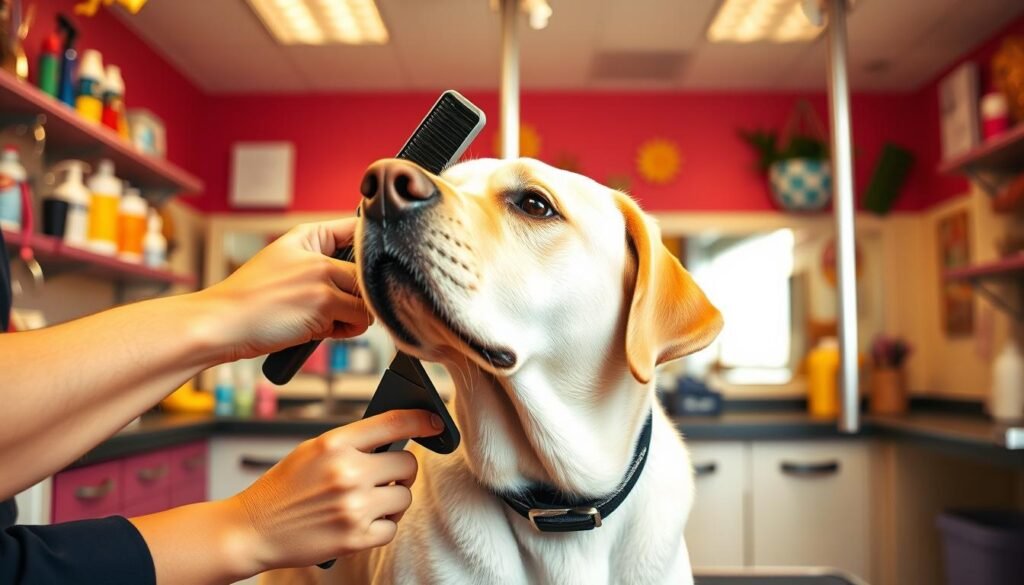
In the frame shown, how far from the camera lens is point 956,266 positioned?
3.39 metres

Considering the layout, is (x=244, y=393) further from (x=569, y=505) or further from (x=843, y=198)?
(x=569, y=505)

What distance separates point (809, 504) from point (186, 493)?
2267mm

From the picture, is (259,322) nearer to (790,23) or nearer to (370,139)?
(790,23)

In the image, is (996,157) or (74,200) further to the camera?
(996,157)

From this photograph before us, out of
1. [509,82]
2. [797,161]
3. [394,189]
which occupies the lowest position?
[394,189]

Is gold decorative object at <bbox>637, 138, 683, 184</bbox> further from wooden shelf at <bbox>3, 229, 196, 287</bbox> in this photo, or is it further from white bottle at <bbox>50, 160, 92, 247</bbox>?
white bottle at <bbox>50, 160, 92, 247</bbox>

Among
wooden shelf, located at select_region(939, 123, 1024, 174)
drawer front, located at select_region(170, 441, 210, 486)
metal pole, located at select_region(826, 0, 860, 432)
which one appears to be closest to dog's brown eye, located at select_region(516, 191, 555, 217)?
metal pole, located at select_region(826, 0, 860, 432)

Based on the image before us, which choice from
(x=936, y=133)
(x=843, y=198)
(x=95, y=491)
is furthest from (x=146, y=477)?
(x=936, y=133)


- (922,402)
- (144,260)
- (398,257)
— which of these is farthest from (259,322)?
(922,402)

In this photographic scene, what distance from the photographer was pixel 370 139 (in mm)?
3912

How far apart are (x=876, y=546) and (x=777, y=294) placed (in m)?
1.21

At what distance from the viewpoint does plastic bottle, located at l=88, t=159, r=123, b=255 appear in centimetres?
247

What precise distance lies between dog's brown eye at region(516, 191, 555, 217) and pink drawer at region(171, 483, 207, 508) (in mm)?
2084

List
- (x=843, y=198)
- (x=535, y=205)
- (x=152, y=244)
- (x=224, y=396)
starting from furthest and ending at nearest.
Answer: (x=224, y=396) → (x=152, y=244) → (x=843, y=198) → (x=535, y=205)
